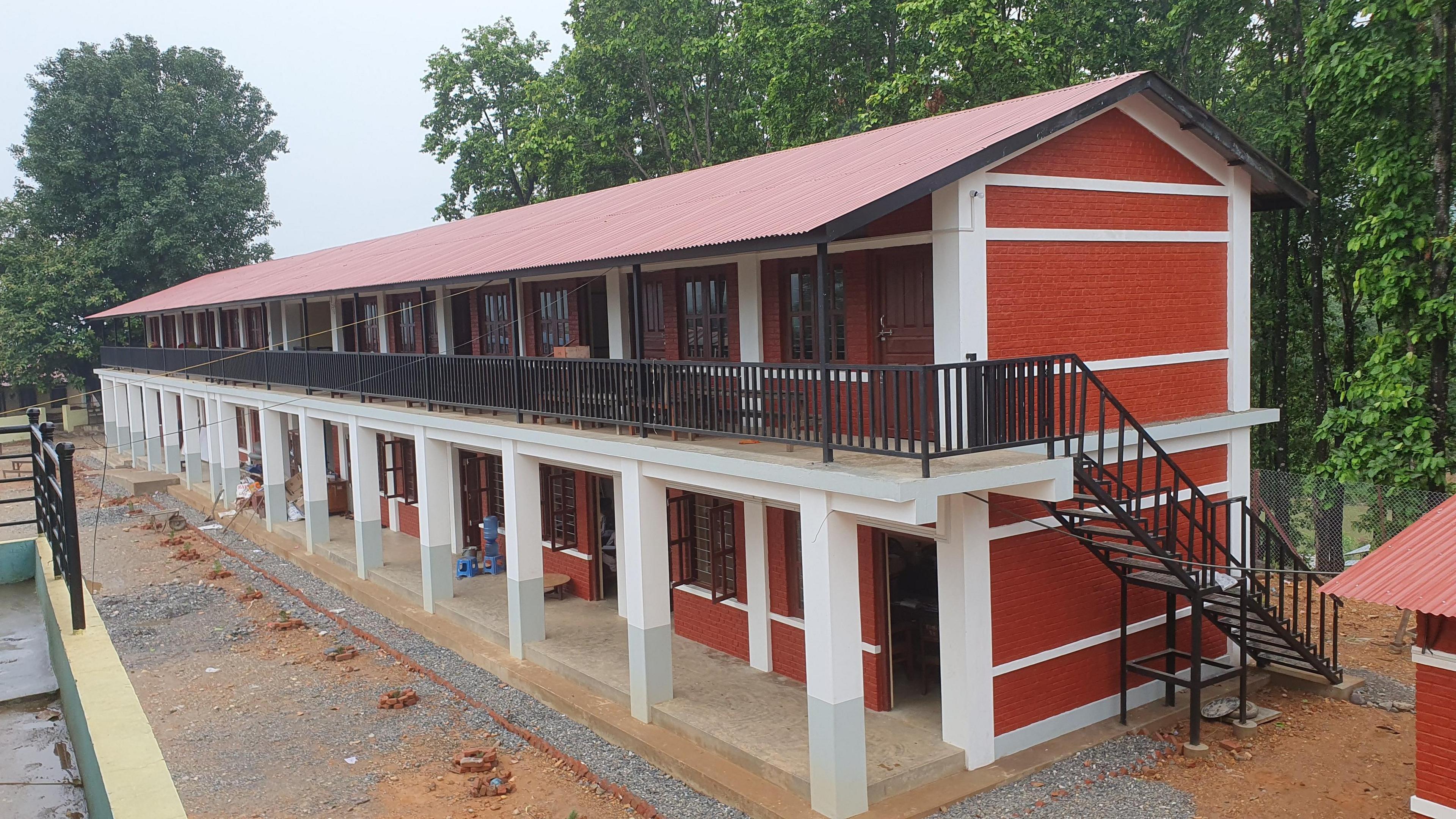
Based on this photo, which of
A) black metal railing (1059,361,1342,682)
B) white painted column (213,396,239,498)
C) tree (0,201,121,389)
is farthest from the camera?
tree (0,201,121,389)

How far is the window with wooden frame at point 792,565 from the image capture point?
1241 cm

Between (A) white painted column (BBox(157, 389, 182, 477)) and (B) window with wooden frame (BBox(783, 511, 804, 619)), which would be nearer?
(B) window with wooden frame (BBox(783, 511, 804, 619))

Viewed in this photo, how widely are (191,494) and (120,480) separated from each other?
496 centimetres

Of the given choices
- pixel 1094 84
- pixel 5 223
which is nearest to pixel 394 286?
pixel 1094 84

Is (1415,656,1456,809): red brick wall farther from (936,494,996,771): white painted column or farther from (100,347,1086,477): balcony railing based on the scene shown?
(936,494,996,771): white painted column

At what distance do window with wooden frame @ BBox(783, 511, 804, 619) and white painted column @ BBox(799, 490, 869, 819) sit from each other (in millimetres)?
3164

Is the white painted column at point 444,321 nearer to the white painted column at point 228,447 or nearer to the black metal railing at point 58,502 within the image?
the white painted column at point 228,447

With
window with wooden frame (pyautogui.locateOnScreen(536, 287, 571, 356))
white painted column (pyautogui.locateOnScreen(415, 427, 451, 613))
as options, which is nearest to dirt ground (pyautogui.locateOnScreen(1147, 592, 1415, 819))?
window with wooden frame (pyautogui.locateOnScreen(536, 287, 571, 356))

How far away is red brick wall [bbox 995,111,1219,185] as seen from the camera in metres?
10.5

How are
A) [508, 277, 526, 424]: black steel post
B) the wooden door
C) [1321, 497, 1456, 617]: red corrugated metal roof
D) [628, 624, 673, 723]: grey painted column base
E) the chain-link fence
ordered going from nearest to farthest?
[1321, 497, 1456, 617]: red corrugated metal roof, [628, 624, 673, 723]: grey painted column base, [508, 277, 526, 424]: black steel post, the chain-link fence, the wooden door

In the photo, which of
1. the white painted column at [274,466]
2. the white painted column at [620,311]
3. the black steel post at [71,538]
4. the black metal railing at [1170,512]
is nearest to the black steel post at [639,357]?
the white painted column at [620,311]

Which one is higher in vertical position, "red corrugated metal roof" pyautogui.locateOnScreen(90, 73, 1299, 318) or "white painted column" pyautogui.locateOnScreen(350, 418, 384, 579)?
"red corrugated metal roof" pyautogui.locateOnScreen(90, 73, 1299, 318)

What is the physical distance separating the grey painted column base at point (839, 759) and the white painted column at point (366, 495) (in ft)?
36.0

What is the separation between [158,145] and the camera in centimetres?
4538
